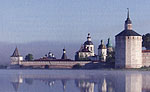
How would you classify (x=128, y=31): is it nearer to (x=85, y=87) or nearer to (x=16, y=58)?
(x=16, y=58)

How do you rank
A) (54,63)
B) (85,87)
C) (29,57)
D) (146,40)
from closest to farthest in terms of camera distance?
(85,87) < (146,40) < (54,63) < (29,57)

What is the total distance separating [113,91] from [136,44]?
142 ft

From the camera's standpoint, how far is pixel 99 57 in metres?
71.6

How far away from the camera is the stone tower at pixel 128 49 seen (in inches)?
2408

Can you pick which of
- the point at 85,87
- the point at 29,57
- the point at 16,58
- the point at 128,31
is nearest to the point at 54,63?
the point at 16,58

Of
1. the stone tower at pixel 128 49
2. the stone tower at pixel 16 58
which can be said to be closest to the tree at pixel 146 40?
the stone tower at pixel 128 49

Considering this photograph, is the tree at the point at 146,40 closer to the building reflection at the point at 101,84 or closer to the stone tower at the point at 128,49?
the stone tower at the point at 128,49

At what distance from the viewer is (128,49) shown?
61.6 meters

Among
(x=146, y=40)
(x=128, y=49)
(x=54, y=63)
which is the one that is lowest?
(x=54, y=63)

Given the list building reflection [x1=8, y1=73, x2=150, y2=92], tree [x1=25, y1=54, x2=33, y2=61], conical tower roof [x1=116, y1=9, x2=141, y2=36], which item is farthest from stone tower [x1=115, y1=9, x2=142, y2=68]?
building reflection [x1=8, y1=73, x2=150, y2=92]

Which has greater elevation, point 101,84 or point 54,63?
point 54,63

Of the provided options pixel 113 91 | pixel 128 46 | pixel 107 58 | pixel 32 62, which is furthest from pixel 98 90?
pixel 32 62

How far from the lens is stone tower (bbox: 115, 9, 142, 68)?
61156 millimetres

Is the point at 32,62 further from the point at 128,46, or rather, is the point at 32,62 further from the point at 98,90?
the point at 98,90
